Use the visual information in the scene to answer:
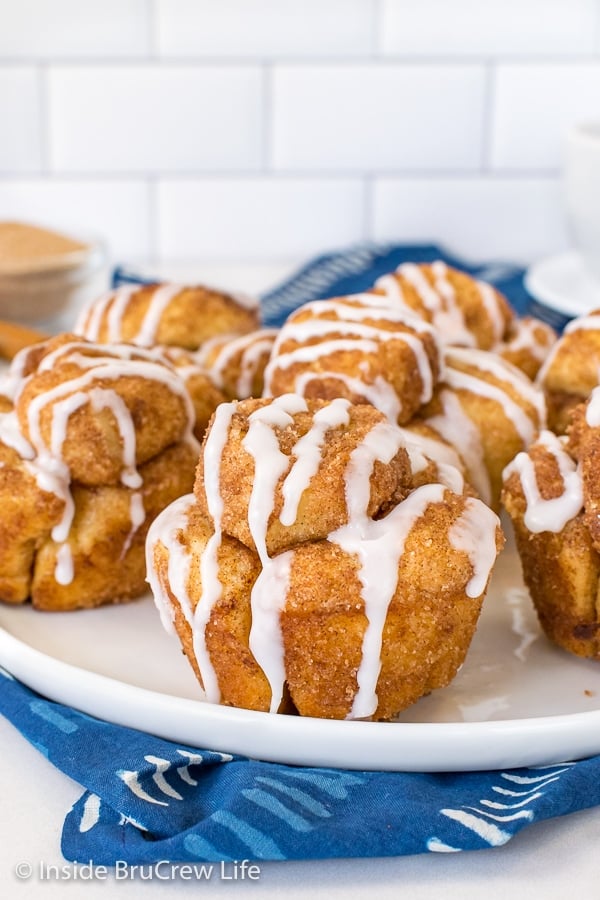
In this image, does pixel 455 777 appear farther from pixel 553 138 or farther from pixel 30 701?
pixel 553 138

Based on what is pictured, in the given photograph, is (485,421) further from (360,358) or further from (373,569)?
(373,569)

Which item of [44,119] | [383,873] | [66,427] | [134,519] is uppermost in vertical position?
[44,119]

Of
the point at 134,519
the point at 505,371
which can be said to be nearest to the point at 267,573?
the point at 134,519

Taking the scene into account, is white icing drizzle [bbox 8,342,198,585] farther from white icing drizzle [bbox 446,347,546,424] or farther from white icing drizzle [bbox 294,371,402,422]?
white icing drizzle [bbox 446,347,546,424]

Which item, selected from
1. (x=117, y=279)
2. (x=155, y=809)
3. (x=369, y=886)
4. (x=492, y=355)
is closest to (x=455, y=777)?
(x=369, y=886)

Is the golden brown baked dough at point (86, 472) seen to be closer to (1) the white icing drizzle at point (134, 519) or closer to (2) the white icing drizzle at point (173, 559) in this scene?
(1) the white icing drizzle at point (134, 519)

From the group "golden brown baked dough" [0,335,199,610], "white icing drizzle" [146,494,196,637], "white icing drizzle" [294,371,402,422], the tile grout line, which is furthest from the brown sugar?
"white icing drizzle" [146,494,196,637]
